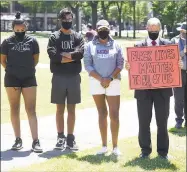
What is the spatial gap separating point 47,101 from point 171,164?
6.49m

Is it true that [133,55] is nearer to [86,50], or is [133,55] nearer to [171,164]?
[86,50]

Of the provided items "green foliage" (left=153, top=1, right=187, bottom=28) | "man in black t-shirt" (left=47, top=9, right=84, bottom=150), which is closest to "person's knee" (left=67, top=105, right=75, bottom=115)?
"man in black t-shirt" (left=47, top=9, right=84, bottom=150)

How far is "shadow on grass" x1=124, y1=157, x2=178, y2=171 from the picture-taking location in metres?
6.12

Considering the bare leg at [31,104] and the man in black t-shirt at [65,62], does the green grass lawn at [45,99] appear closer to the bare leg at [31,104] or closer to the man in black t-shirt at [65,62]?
the bare leg at [31,104]

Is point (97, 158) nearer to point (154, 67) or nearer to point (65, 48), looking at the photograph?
point (154, 67)

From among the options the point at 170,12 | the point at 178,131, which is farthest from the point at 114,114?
the point at 170,12

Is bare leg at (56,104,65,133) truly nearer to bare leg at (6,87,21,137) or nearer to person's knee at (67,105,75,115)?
person's knee at (67,105,75,115)

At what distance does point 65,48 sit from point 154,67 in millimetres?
1340

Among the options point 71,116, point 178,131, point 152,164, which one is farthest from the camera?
point 178,131

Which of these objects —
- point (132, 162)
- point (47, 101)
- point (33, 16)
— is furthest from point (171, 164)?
point (33, 16)

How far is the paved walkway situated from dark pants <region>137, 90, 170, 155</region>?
1.24 meters

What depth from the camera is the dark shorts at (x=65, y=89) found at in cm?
698

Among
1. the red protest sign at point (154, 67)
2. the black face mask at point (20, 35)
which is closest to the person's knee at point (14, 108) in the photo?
the black face mask at point (20, 35)

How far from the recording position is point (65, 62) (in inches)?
269
